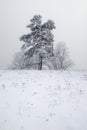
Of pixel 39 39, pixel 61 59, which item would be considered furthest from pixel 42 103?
pixel 61 59

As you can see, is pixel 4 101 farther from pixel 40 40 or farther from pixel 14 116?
pixel 40 40

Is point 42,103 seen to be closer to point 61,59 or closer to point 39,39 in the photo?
point 39,39

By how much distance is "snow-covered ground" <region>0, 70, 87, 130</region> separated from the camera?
54.1ft

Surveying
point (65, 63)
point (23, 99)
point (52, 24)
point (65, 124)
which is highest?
point (52, 24)

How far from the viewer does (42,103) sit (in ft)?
63.0

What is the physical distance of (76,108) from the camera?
18.7 m

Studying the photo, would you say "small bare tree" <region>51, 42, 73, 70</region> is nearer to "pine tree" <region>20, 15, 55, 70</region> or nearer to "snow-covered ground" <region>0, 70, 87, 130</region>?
"pine tree" <region>20, 15, 55, 70</region>

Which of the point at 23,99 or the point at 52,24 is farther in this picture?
the point at 52,24

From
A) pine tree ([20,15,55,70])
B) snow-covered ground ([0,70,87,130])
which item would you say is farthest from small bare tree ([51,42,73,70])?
snow-covered ground ([0,70,87,130])

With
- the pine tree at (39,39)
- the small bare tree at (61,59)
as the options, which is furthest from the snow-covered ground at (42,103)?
the small bare tree at (61,59)

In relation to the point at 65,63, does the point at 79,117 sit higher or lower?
lower

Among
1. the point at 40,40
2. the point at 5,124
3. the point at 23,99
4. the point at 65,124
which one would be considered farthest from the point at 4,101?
the point at 40,40

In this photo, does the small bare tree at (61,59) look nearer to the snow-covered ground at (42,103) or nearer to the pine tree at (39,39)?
the pine tree at (39,39)

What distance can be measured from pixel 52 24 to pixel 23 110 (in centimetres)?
2544
